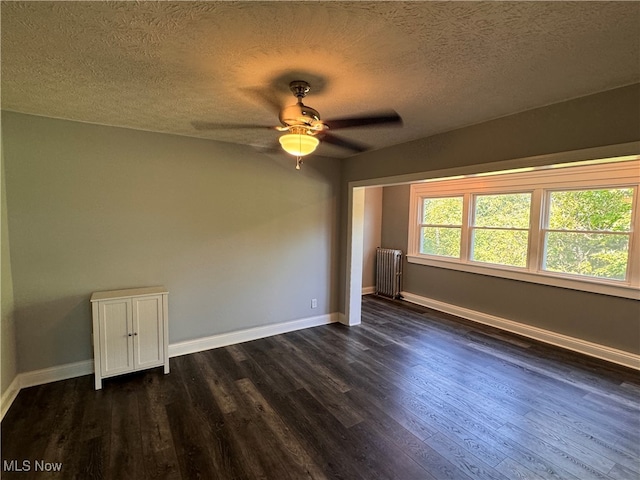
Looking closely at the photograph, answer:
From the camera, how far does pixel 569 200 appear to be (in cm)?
384

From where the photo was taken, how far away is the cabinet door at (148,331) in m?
2.82

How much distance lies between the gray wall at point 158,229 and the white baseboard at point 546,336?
228 cm

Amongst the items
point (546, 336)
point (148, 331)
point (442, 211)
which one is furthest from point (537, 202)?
point (148, 331)

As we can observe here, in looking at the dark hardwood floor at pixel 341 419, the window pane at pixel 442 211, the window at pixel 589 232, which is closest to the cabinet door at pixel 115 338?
the dark hardwood floor at pixel 341 419

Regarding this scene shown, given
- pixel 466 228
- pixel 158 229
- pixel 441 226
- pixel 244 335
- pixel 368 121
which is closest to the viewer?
pixel 368 121

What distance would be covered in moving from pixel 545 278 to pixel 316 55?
4085 millimetres

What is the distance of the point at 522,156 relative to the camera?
2.46 meters

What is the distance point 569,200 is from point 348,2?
13.4 feet

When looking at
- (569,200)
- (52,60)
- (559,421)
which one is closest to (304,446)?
(559,421)

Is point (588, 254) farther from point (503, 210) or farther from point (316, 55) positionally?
point (316, 55)

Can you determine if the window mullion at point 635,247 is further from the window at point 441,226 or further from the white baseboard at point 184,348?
the white baseboard at point 184,348

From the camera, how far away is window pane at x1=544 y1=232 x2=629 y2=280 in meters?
3.46
